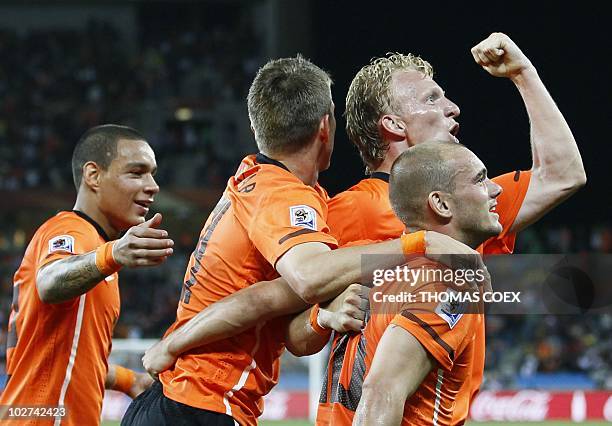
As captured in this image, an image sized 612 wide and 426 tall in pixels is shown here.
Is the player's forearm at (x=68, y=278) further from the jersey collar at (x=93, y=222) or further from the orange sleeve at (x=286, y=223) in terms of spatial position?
the orange sleeve at (x=286, y=223)

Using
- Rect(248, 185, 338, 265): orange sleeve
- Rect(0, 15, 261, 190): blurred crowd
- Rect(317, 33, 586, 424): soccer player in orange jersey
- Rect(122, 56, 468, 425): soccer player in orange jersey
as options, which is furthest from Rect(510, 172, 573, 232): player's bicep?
Rect(0, 15, 261, 190): blurred crowd

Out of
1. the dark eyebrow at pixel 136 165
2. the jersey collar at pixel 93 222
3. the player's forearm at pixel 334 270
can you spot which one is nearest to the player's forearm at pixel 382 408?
the player's forearm at pixel 334 270

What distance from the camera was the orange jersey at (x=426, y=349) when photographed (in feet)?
9.43

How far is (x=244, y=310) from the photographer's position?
352cm

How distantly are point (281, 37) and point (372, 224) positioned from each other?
71.6 feet

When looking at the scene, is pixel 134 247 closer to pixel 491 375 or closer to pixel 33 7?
pixel 491 375

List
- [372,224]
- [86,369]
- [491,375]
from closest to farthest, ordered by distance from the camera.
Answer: [372,224] < [86,369] < [491,375]

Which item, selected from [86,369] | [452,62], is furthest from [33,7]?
[86,369]

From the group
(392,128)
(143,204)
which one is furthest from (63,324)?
(392,128)

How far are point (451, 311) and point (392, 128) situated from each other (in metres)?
1.34

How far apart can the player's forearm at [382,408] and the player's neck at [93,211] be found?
2838mm

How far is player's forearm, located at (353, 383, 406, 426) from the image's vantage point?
2.77 m

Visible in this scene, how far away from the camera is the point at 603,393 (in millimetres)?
14844

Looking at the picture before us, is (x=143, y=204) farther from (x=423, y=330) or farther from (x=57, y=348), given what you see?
(x=423, y=330)
